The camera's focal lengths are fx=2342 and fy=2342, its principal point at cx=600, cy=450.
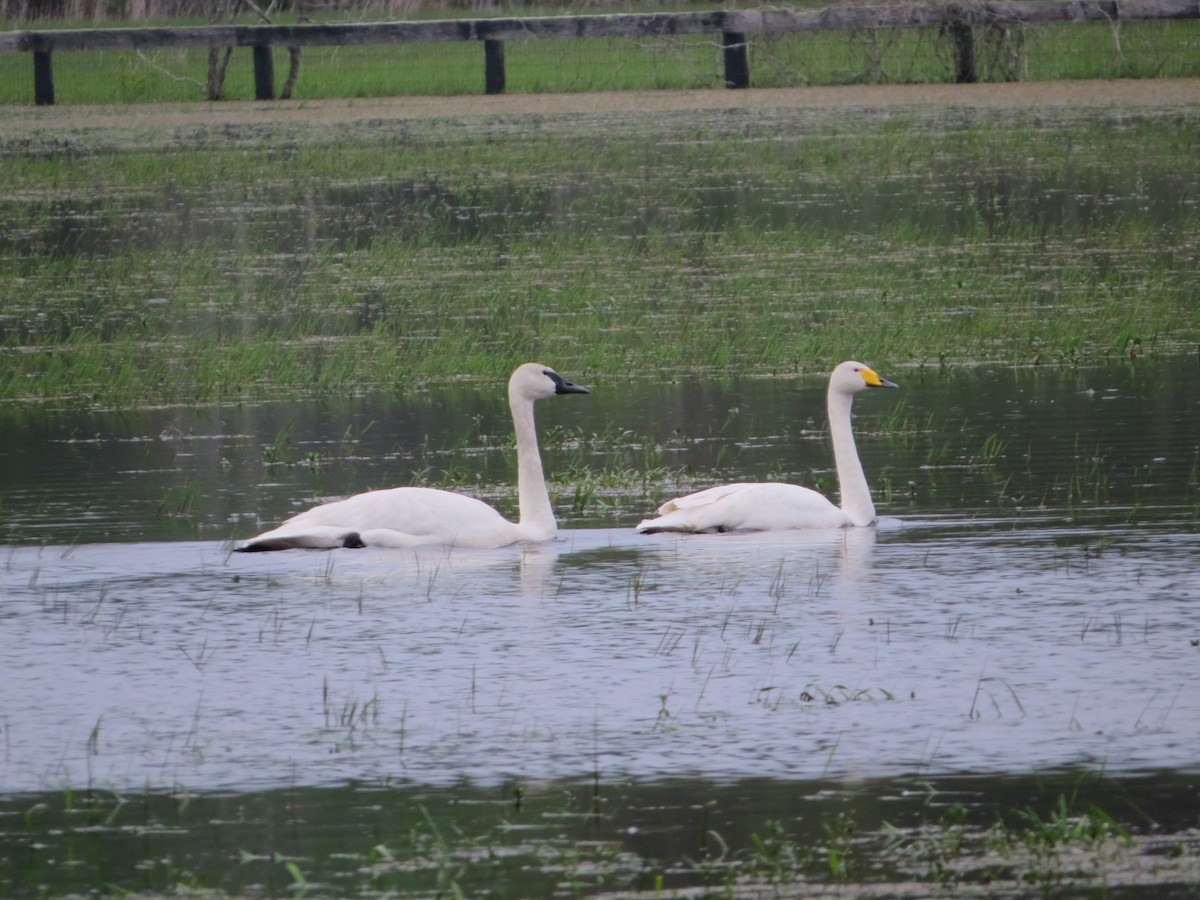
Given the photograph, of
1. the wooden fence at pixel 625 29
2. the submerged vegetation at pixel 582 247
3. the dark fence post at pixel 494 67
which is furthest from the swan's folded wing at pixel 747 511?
the dark fence post at pixel 494 67

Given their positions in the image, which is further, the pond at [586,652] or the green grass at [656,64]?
the green grass at [656,64]

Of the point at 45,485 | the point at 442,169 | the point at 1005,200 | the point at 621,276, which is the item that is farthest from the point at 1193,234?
the point at 45,485

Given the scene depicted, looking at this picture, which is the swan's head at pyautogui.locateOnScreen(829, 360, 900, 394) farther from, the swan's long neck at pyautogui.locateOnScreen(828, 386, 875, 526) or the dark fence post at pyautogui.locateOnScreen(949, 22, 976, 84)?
the dark fence post at pyautogui.locateOnScreen(949, 22, 976, 84)

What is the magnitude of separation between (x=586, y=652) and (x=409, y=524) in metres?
2.07

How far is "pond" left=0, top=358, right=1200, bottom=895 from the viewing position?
5.79 metres

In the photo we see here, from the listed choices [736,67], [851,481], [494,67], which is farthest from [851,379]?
[736,67]

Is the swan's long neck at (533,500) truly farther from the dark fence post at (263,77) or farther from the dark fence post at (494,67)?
the dark fence post at (263,77)

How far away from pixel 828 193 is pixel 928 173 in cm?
136

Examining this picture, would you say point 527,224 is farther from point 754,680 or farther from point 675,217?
point 754,680

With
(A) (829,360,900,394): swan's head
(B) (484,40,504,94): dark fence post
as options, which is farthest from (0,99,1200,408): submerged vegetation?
(A) (829,360,900,394): swan's head

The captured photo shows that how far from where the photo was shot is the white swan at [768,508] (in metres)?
9.54

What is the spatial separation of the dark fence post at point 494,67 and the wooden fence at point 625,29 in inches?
0.5

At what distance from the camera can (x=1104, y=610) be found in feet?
25.8

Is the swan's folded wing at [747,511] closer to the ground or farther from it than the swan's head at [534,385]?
closer to the ground
